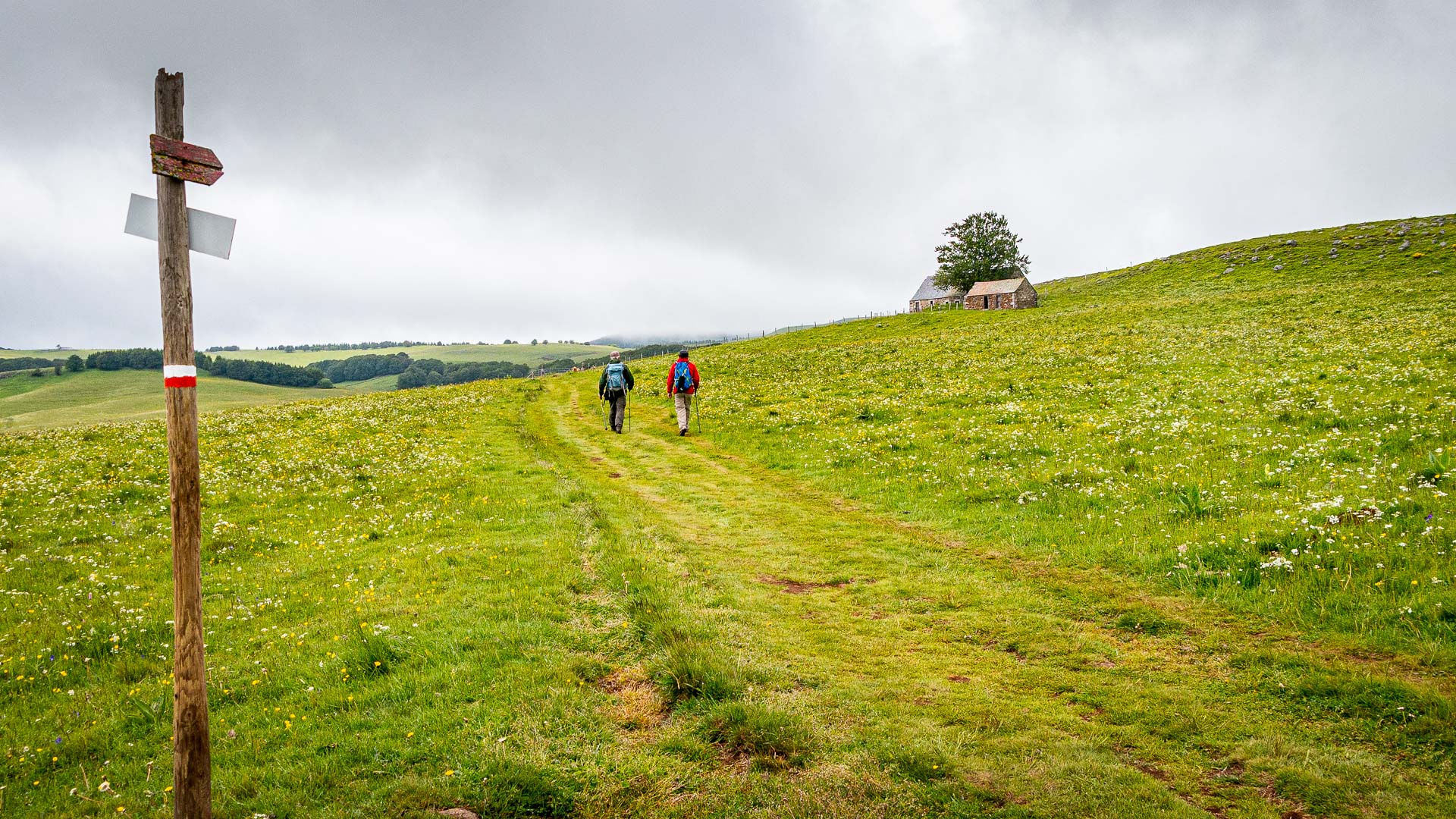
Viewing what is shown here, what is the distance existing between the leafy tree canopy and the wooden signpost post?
359 feet

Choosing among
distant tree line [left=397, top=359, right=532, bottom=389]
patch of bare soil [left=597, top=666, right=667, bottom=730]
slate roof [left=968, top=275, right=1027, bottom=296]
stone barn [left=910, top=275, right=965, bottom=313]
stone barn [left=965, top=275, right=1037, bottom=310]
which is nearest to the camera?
patch of bare soil [left=597, top=666, right=667, bottom=730]

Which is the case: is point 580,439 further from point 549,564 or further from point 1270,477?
point 1270,477

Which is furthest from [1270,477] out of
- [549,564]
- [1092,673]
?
[549,564]

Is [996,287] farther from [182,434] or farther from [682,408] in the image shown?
[182,434]

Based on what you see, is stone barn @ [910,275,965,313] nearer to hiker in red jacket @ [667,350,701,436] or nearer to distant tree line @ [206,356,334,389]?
hiker in red jacket @ [667,350,701,436]

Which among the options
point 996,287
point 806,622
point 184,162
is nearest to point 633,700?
point 806,622

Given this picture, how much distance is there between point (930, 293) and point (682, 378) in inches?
4577

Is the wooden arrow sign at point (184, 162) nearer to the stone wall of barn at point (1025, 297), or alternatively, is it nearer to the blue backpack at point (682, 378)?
the blue backpack at point (682, 378)

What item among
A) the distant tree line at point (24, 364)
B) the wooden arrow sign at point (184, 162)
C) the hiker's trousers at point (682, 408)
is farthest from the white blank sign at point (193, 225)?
the distant tree line at point (24, 364)

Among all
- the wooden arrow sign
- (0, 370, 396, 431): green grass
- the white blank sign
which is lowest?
A: (0, 370, 396, 431): green grass

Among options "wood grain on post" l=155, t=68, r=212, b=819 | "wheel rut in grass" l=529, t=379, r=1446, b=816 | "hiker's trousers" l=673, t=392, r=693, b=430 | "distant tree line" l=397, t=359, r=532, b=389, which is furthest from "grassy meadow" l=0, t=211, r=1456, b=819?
"distant tree line" l=397, t=359, r=532, b=389

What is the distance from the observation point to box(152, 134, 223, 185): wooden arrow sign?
5648mm

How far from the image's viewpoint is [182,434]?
5699mm

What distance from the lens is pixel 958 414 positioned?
23516 mm
